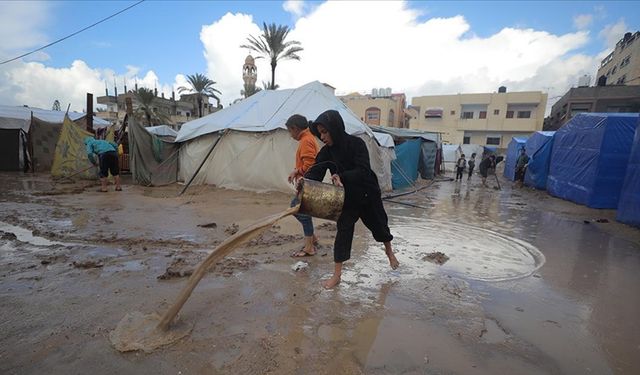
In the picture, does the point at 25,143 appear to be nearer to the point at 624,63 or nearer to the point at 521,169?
the point at 521,169

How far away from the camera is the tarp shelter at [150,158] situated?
10.3m

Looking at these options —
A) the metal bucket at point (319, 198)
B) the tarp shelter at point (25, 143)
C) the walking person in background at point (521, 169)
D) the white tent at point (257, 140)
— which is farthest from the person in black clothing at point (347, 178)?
the tarp shelter at point (25, 143)

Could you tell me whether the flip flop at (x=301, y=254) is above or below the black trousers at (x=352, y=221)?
below

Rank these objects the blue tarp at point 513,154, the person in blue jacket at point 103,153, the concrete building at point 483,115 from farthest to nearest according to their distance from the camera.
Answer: the concrete building at point 483,115, the blue tarp at point 513,154, the person in blue jacket at point 103,153

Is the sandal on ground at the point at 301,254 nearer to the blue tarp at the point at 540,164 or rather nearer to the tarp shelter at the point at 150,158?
the tarp shelter at the point at 150,158

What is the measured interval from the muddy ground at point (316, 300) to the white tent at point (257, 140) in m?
3.61

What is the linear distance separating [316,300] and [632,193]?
7.63 m

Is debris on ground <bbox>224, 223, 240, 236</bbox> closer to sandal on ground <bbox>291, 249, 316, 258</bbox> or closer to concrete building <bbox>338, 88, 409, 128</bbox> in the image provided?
sandal on ground <bbox>291, 249, 316, 258</bbox>

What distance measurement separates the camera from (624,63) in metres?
30.2

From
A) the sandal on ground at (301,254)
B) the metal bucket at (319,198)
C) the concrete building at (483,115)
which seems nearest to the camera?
the metal bucket at (319,198)

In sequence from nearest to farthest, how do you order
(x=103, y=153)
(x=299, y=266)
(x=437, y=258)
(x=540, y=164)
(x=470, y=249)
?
(x=299, y=266), (x=437, y=258), (x=470, y=249), (x=103, y=153), (x=540, y=164)

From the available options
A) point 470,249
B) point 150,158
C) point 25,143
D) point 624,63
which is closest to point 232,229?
point 470,249

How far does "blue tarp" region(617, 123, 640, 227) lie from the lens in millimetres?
6418

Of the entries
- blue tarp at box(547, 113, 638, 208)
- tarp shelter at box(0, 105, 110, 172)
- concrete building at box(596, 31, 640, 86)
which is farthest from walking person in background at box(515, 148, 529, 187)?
tarp shelter at box(0, 105, 110, 172)
